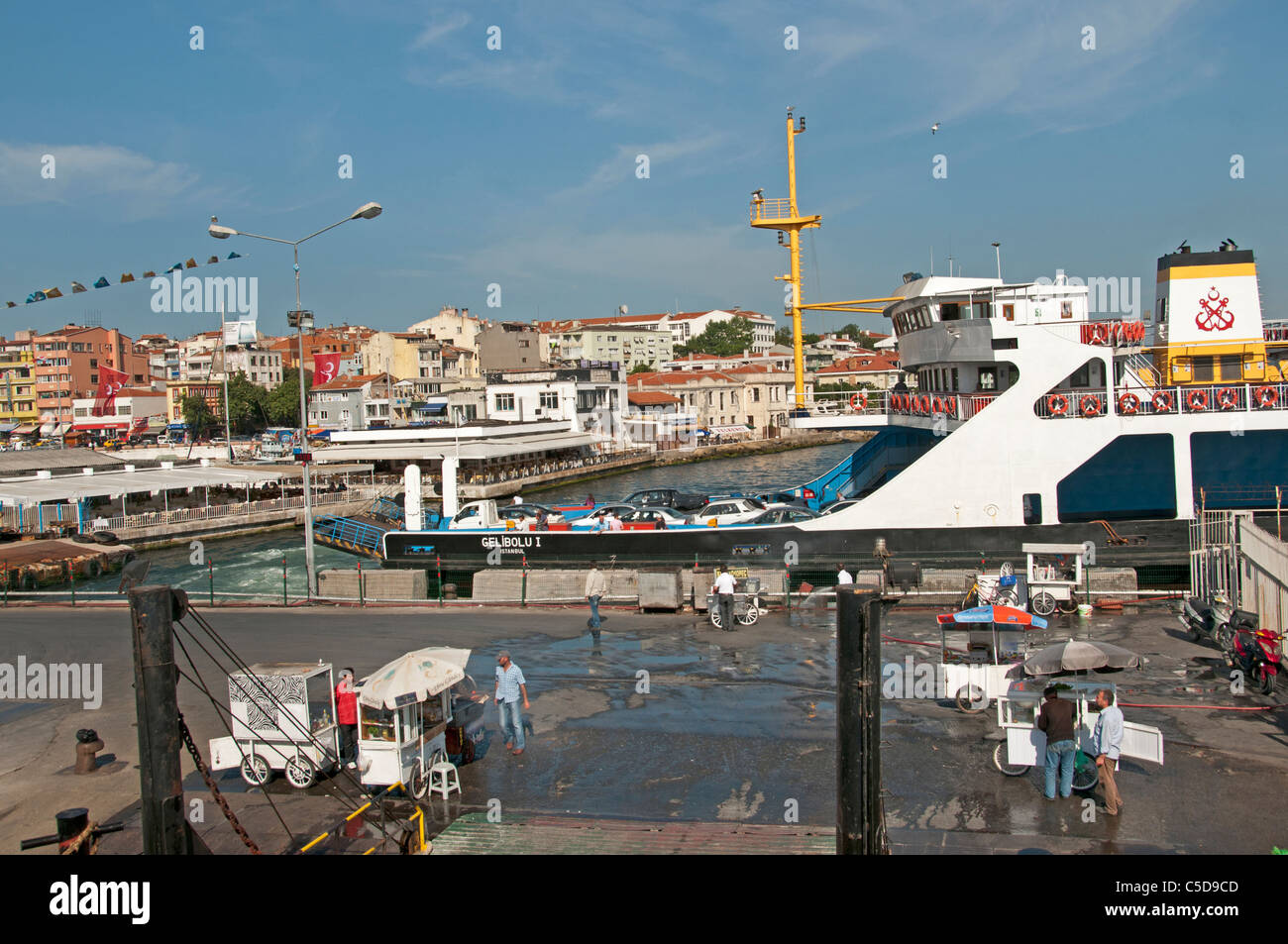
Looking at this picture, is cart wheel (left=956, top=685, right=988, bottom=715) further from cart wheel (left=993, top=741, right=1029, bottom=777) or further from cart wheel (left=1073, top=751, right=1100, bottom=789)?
cart wheel (left=1073, top=751, right=1100, bottom=789)

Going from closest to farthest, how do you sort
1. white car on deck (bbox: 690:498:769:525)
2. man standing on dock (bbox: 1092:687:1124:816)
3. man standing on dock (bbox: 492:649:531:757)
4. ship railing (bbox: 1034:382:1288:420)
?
man standing on dock (bbox: 1092:687:1124:816)
man standing on dock (bbox: 492:649:531:757)
ship railing (bbox: 1034:382:1288:420)
white car on deck (bbox: 690:498:769:525)

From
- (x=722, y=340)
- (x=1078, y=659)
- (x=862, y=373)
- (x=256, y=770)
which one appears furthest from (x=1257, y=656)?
(x=722, y=340)

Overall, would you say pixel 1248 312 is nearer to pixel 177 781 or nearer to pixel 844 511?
pixel 844 511

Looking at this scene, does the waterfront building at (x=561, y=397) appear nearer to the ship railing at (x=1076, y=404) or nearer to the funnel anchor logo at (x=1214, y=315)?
the funnel anchor logo at (x=1214, y=315)

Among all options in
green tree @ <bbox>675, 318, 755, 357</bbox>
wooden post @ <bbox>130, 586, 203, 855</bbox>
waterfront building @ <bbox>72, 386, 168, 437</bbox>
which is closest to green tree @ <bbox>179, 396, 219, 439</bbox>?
waterfront building @ <bbox>72, 386, 168, 437</bbox>

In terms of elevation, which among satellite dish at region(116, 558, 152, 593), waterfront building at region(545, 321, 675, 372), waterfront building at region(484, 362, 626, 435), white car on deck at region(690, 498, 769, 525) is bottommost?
white car on deck at region(690, 498, 769, 525)

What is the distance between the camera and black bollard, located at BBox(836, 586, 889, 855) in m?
5.50

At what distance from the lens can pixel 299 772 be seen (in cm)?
941

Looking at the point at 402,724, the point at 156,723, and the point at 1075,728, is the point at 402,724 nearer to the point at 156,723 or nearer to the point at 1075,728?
the point at 156,723

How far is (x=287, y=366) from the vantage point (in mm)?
118812

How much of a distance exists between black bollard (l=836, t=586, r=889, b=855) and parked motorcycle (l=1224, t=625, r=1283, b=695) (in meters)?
8.39

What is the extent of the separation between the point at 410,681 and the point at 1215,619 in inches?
444
